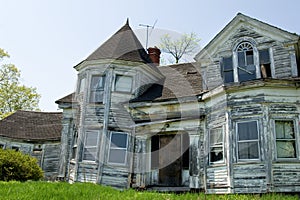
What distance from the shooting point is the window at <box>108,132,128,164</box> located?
604 inches

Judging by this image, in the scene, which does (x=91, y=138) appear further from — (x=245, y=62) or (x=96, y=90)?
(x=245, y=62)

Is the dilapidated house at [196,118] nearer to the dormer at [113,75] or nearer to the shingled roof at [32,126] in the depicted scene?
the dormer at [113,75]

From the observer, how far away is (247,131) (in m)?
12.3

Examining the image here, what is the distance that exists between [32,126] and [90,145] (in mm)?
11930

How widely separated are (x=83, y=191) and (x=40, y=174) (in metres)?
6.43

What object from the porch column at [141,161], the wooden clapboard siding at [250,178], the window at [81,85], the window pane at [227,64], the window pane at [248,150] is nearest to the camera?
the wooden clapboard siding at [250,178]

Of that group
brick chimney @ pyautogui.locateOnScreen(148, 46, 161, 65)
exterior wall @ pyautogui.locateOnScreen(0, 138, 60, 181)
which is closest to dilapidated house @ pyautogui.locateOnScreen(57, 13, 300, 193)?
brick chimney @ pyautogui.locateOnScreen(148, 46, 161, 65)

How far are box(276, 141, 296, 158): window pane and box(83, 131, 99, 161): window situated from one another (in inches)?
326

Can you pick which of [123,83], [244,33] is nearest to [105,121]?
[123,83]

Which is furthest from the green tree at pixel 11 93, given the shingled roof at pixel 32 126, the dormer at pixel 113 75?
the dormer at pixel 113 75

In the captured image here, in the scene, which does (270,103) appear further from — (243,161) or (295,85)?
(243,161)

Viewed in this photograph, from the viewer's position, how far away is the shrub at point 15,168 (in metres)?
12.6

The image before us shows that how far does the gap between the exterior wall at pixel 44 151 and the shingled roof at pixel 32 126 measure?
41 cm

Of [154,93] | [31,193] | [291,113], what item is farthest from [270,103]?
[31,193]
